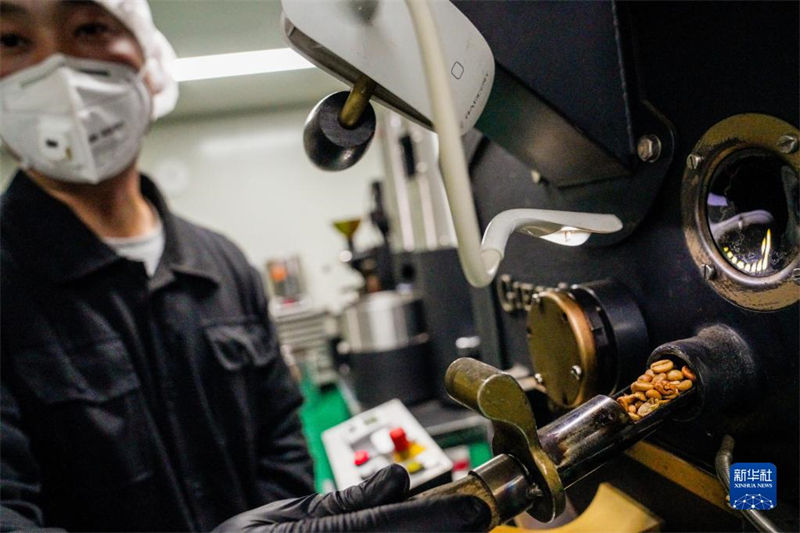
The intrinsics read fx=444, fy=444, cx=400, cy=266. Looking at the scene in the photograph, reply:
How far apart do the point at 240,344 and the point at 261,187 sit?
3.37 meters

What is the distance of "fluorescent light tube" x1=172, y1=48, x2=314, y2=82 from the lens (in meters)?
2.49

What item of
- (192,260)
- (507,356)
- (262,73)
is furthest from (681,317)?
(262,73)

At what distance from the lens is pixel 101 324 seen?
0.90 m

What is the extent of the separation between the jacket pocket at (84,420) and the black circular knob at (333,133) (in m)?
0.81

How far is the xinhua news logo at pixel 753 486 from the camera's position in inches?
11.9

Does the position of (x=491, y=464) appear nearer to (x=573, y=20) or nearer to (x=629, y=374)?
(x=629, y=374)

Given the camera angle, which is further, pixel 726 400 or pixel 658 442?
pixel 658 442

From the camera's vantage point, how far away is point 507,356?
0.66 m

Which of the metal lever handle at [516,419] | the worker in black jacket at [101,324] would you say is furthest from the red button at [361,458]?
the metal lever handle at [516,419]

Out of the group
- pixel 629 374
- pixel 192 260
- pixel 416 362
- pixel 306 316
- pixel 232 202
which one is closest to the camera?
pixel 629 374

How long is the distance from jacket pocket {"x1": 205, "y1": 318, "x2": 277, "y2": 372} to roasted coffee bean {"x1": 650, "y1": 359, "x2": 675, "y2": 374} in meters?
0.92

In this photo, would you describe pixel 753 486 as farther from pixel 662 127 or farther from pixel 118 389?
pixel 118 389

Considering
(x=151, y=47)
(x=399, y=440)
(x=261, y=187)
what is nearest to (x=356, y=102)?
(x=399, y=440)

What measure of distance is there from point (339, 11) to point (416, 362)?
1.73m
